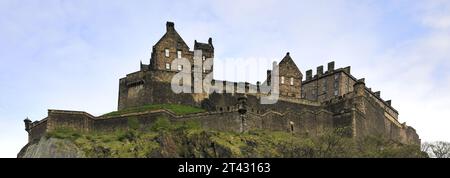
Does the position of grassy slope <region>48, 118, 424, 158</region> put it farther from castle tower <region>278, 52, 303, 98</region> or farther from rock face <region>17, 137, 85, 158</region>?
castle tower <region>278, 52, 303, 98</region>

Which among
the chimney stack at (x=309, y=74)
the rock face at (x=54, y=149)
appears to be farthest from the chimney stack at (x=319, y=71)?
the rock face at (x=54, y=149)

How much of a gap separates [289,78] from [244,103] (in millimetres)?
11117

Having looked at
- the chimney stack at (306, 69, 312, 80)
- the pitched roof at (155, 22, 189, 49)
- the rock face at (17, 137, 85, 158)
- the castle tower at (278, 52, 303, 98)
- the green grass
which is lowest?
the rock face at (17, 137, 85, 158)

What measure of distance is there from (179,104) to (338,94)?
1631cm

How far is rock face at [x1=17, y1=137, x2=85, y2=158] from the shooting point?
201 feet

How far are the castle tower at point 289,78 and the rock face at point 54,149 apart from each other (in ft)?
72.4

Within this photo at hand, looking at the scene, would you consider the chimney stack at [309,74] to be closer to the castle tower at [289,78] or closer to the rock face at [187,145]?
the castle tower at [289,78]

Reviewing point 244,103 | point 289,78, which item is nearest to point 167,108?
point 244,103

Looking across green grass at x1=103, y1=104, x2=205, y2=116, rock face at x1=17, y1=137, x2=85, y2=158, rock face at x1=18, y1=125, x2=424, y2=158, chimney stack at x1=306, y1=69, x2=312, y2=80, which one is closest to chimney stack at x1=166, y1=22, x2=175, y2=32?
green grass at x1=103, y1=104, x2=205, y2=116

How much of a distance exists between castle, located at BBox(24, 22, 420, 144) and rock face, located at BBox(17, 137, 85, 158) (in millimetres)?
1436

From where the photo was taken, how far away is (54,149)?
6222 centimetres
